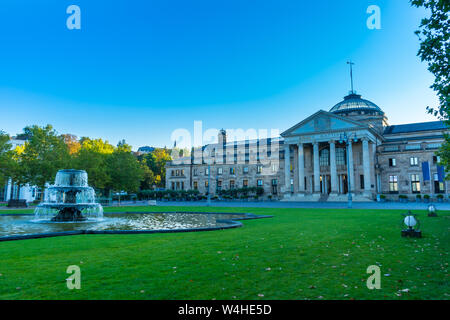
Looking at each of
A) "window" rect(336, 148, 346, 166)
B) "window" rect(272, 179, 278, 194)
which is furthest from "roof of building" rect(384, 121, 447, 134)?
"window" rect(272, 179, 278, 194)

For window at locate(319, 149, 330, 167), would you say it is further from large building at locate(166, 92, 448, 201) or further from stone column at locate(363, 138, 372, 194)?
stone column at locate(363, 138, 372, 194)

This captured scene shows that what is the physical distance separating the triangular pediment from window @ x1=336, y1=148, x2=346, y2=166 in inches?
238

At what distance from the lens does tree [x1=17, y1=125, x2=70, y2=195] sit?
39719 millimetres

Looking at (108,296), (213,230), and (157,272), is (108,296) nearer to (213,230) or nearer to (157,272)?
(157,272)

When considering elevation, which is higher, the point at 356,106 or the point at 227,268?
the point at 356,106

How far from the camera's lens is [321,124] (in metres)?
54.3

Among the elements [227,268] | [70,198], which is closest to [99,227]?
[70,198]

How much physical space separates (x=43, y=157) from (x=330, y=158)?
46222mm

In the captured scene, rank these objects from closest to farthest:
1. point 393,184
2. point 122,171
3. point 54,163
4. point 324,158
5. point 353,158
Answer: point 54,163 < point 122,171 < point 393,184 < point 353,158 < point 324,158

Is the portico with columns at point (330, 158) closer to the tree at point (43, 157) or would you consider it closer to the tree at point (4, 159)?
the tree at point (43, 157)

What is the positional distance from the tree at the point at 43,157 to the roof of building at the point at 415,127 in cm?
6071

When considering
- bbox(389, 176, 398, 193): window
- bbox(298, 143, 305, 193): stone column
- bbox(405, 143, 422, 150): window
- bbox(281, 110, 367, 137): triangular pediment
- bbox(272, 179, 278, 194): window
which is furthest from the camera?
bbox(272, 179, 278, 194): window

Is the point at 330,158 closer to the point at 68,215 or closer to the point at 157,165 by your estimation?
the point at 68,215
